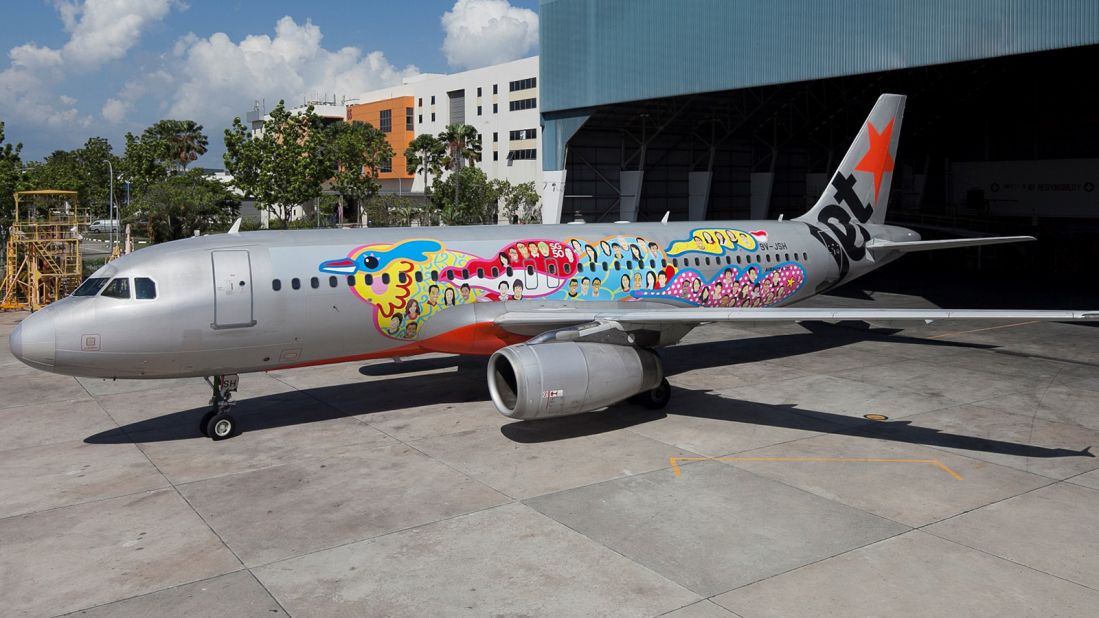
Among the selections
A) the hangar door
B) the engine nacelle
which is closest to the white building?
the engine nacelle

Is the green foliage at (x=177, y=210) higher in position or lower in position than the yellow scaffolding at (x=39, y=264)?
higher

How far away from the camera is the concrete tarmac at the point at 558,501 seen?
1083cm

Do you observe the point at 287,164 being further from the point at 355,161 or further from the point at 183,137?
the point at 183,137

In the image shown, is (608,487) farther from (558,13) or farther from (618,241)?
(558,13)

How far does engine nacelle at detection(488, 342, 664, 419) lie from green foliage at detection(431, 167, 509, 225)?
5426 centimetres

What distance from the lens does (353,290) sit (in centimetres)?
1808

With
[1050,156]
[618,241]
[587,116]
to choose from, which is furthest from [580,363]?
[1050,156]

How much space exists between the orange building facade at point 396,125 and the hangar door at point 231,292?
3705 inches

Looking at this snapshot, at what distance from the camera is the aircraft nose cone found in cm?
1558

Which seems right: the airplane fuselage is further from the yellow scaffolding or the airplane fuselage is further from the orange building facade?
the orange building facade

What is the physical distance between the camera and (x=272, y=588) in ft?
36.0

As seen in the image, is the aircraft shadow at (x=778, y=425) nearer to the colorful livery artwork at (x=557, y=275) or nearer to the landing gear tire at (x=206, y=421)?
the colorful livery artwork at (x=557, y=275)

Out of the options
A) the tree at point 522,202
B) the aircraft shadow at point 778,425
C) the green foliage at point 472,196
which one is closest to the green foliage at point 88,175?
the green foliage at point 472,196

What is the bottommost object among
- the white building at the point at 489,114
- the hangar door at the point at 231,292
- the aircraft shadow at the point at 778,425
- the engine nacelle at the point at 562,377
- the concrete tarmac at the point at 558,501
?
the concrete tarmac at the point at 558,501
